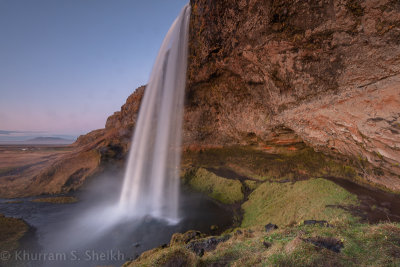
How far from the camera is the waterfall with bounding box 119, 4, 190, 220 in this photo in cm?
1675

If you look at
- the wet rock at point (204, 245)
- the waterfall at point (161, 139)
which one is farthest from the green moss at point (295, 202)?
the waterfall at point (161, 139)

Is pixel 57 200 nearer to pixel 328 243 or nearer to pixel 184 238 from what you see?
pixel 184 238

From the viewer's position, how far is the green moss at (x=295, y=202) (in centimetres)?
981

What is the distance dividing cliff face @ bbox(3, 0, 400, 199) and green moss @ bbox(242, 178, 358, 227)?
231cm

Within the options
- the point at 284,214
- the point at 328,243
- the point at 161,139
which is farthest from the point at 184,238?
the point at 161,139

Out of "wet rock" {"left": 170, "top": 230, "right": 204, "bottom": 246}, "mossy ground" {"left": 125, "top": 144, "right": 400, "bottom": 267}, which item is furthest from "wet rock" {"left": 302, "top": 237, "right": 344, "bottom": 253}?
"wet rock" {"left": 170, "top": 230, "right": 204, "bottom": 246}

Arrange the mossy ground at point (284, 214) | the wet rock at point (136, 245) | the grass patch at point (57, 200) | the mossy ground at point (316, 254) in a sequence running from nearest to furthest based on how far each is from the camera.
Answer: the mossy ground at point (316, 254), the mossy ground at point (284, 214), the wet rock at point (136, 245), the grass patch at point (57, 200)

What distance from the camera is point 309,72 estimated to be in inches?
404

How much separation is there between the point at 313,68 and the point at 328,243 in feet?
29.2

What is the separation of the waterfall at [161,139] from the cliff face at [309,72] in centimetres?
174

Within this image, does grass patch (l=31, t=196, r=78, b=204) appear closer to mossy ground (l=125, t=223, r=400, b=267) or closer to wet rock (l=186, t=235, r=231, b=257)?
wet rock (l=186, t=235, r=231, b=257)

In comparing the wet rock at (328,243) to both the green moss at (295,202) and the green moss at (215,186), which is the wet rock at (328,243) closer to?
the green moss at (295,202)

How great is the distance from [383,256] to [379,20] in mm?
8611

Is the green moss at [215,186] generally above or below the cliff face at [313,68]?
below
